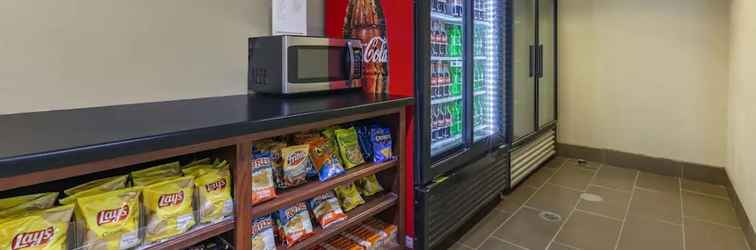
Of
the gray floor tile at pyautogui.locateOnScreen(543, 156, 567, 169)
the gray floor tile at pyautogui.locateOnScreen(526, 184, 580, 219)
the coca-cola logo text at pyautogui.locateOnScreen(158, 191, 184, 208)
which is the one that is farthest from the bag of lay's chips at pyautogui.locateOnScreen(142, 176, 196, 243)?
the gray floor tile at pyautogui.locateOnScreen(543, 156, 567, 169)

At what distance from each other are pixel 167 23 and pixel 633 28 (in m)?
3.61

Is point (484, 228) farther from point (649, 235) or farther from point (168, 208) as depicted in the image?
point (168, 208)

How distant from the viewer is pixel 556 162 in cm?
382

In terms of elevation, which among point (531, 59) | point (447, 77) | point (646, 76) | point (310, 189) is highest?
point (531, 59)

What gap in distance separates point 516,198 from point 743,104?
1459 mm

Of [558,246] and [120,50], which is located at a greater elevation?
[120,50]

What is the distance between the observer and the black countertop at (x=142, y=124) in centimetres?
85

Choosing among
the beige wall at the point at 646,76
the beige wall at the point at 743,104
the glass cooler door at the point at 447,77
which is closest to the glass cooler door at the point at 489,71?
the glass cooler door at the point at 447,77

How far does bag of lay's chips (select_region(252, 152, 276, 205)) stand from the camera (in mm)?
1327

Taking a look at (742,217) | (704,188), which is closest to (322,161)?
(742,217)

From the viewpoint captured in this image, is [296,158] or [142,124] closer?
[142,124]

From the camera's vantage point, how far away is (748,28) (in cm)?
228

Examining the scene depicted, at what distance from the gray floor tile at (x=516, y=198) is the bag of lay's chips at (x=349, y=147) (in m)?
1.39

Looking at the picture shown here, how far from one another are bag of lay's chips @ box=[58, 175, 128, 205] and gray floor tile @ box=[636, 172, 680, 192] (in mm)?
3474
